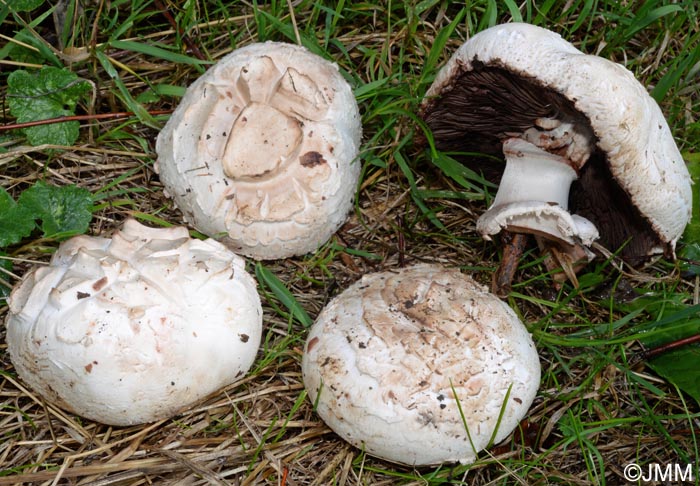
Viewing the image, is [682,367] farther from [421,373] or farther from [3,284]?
[3,284]

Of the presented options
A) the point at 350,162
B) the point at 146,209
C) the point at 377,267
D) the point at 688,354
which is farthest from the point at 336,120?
the point at 688,354

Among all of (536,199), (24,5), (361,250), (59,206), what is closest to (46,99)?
(24,5)

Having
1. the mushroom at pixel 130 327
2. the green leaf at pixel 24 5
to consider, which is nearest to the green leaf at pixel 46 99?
the green leaf at pixel 24 5

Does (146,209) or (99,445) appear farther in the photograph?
(146,209)

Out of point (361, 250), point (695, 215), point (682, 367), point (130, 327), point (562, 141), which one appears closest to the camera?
point (130, 327)

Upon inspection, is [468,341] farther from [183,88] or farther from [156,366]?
[183,88]

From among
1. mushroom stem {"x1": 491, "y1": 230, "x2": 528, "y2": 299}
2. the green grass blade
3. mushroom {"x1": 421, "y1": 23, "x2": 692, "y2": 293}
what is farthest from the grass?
mushroom {"x1": 421, "y1": 23, "x2": 692, "y2": 293}

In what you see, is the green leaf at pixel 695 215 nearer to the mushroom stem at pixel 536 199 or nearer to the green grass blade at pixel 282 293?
the mushroom stem at pixel 536 199
